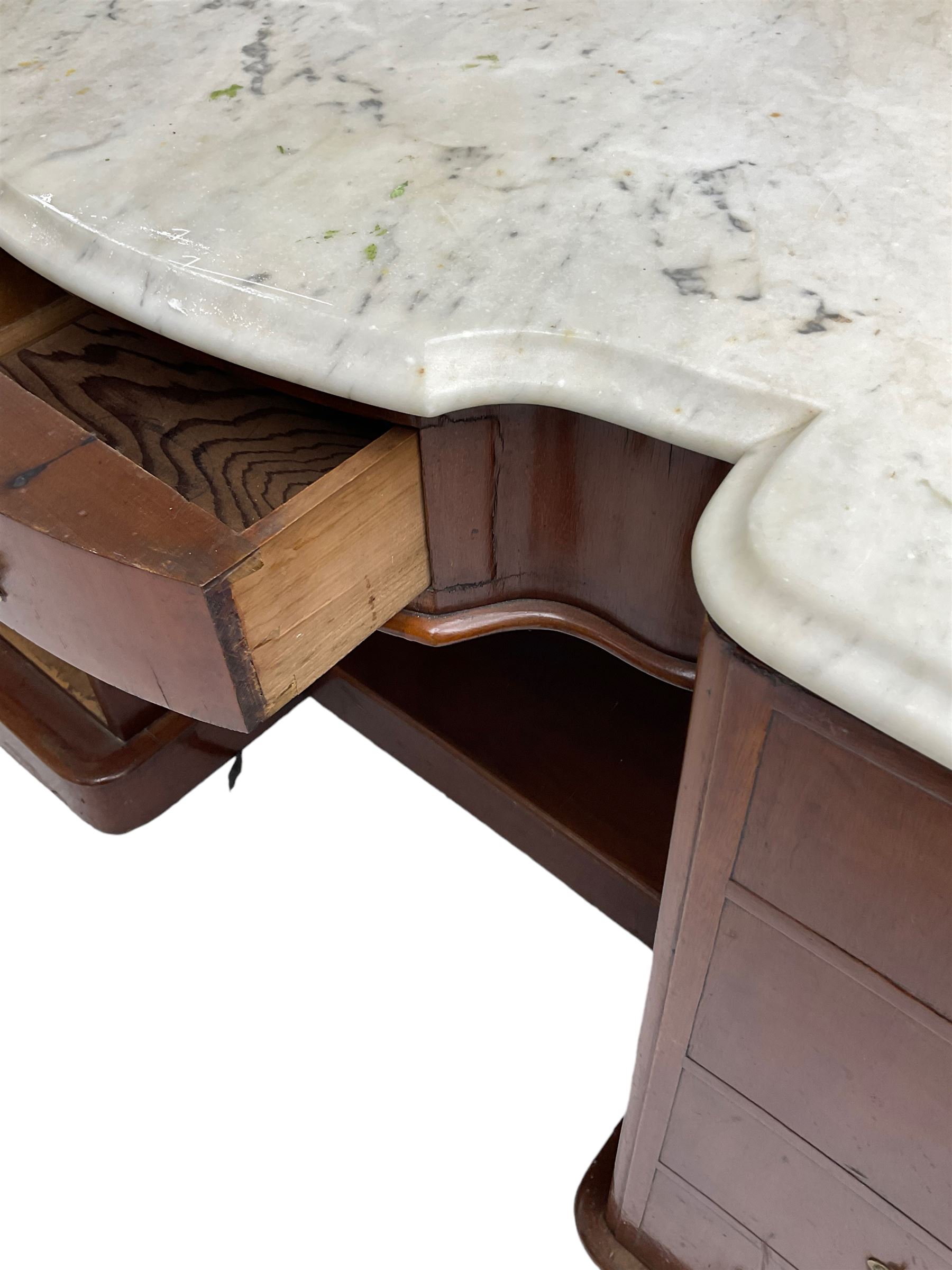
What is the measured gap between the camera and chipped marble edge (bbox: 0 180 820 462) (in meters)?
Answer: 0.52

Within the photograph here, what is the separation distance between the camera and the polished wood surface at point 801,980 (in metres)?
0.45

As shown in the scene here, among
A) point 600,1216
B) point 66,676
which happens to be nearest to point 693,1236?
point 600,1216

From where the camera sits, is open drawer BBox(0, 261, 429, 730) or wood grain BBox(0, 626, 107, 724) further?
wood grain BBox(0, 626, 107, 724)

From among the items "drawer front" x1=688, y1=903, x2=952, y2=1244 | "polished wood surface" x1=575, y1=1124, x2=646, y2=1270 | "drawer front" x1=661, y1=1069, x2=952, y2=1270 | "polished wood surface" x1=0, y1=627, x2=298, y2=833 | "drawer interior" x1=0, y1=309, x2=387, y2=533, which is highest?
"drawer interior" x1=0, y1=309, x2=387, y2=533

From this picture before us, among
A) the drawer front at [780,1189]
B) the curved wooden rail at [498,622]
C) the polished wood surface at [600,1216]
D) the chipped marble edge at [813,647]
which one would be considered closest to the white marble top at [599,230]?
the chipped marble edge at [813,647]

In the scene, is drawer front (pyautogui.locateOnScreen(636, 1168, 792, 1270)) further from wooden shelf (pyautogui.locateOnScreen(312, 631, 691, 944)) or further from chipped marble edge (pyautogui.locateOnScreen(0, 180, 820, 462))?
chipped marble edge (pyautogui.locateOnScreen(0, 180, 820, 462))

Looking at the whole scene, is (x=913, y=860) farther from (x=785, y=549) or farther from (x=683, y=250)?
(x=683, y=250)

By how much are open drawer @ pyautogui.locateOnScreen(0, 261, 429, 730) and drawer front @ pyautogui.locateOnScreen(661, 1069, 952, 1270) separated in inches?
14.8

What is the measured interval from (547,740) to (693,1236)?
45 cm

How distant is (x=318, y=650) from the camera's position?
60 cm

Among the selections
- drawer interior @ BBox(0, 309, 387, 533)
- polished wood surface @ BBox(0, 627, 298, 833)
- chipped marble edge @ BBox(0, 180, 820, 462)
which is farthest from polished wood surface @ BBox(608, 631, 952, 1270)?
polished wood surface @ BBox(0, 627, 298, 833)

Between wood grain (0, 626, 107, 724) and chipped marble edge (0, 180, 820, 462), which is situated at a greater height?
chipped marble edge (0, 180, 820, 462)

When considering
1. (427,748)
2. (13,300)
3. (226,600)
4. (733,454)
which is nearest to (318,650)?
(226,600)

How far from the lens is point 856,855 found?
1.55ft
